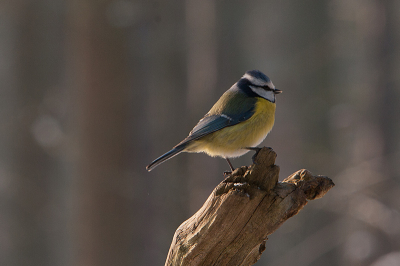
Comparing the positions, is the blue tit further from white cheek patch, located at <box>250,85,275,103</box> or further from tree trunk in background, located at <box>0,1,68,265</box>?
tree trunk in background, located at <box>0,1,68,265</box>

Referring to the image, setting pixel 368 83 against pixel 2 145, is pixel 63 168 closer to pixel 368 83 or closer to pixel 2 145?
pixel 2 145

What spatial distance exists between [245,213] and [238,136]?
102cm

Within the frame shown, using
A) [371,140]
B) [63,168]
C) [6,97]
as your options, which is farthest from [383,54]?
[6,97]

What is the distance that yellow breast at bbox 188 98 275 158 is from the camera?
10.0 ft

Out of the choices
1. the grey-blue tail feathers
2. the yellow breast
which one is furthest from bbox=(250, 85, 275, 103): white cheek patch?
the grey-blue tail feathers

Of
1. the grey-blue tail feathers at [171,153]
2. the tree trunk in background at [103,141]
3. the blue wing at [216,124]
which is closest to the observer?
the grey-blue tail feathers at [171,153]

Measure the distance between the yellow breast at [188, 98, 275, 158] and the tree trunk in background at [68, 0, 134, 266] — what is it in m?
1.37

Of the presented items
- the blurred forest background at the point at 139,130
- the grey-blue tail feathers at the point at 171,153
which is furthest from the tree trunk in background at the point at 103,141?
the grey-blue tail feathers at the point at 171,153

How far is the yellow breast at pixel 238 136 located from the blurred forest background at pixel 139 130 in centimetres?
132

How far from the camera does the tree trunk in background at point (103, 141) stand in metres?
4.15

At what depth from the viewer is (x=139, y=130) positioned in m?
4.23

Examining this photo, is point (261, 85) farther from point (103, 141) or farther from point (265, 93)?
point (103, 141)

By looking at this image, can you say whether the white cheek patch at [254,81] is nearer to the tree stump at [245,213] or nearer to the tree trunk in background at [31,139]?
the tree stump at [245,213]

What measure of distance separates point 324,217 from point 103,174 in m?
6.65
